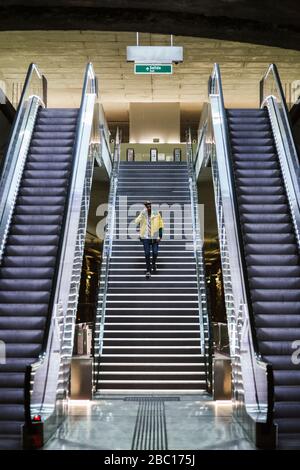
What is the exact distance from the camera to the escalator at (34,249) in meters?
7.00

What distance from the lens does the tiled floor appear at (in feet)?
20.9

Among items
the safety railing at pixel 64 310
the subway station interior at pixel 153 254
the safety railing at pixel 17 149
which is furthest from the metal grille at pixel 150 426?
the safety railing at pixel 17 149

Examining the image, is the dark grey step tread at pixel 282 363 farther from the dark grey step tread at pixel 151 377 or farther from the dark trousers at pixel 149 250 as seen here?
the dark trousers at pixel 149 250

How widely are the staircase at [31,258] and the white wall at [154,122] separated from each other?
10.5m

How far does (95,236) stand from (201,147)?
9401 mm

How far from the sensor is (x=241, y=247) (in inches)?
344

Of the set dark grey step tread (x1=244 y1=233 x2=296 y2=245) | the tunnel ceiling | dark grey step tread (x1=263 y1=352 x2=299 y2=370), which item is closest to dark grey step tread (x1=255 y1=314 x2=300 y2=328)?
dark grey step tread (x1=263 y1=352 x2=299 y2=370)

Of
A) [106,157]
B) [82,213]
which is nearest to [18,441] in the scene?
[82,213]

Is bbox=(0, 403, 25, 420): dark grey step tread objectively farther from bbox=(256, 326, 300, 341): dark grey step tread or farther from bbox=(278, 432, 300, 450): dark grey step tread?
bbox=(256, 326, 300, 341): dark grey step tread

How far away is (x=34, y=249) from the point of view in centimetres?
993

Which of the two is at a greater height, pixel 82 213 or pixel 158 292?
pixel 82 213

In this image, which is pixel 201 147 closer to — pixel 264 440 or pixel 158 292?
pixel 158 292

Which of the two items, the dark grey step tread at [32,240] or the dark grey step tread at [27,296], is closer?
the dark grey step tread at [27,296]

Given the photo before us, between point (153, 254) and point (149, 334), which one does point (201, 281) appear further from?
point (149, 334)
